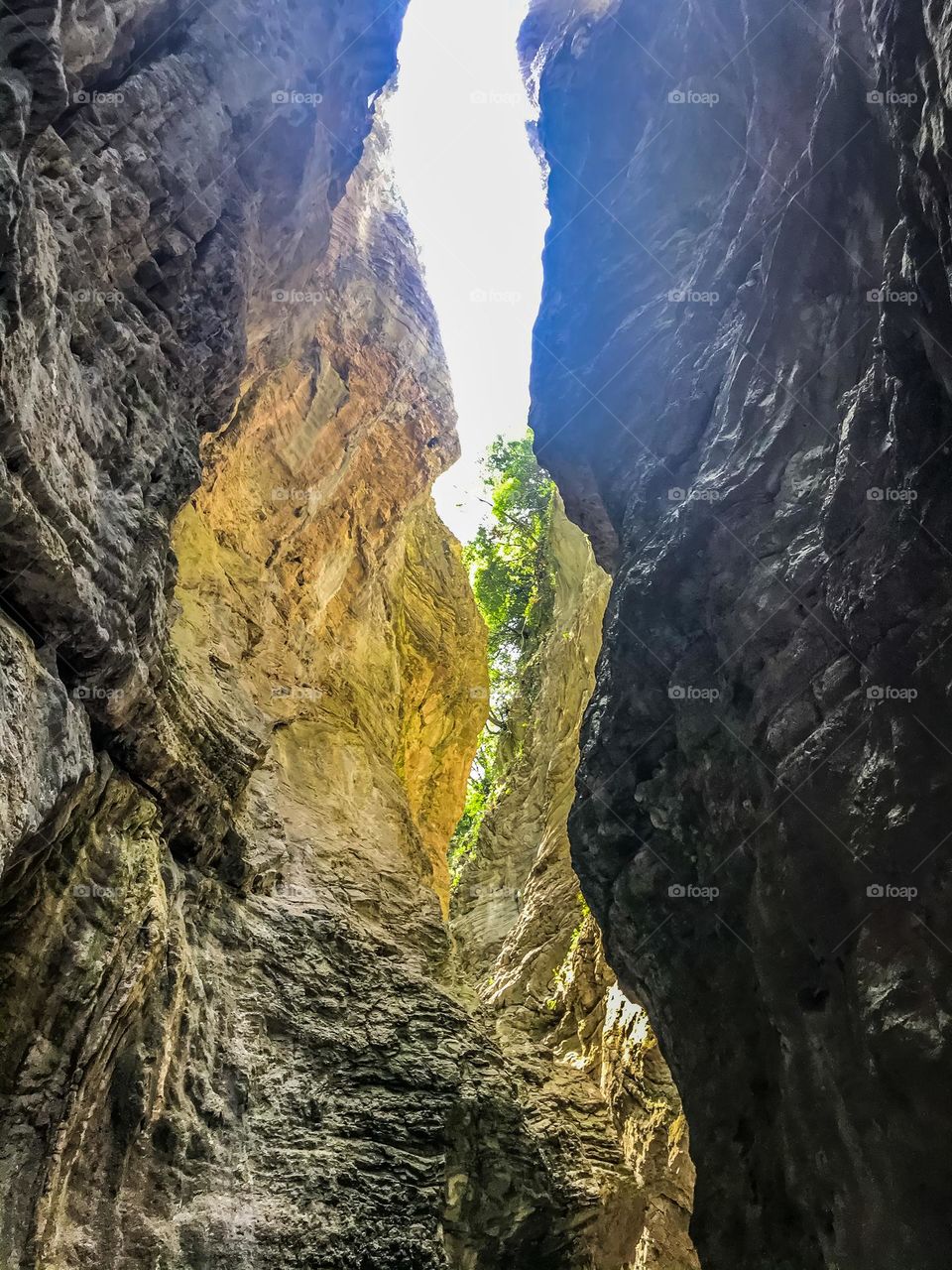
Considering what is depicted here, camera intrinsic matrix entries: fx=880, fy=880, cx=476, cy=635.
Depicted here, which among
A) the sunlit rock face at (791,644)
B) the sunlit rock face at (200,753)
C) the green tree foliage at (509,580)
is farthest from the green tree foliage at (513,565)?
the sunlit rock face at (791,644)

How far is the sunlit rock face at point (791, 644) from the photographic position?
5148 mm

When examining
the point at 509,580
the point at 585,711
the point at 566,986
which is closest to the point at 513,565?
the point at 509,580

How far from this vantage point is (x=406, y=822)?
13.7 meters

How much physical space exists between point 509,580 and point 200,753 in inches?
748

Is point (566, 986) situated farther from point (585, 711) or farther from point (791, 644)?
point (791, 644)

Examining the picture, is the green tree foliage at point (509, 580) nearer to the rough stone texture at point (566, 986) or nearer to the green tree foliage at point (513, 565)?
the green tree foliage at point (513, 565)

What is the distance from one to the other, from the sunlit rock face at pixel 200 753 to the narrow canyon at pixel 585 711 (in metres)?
0.04

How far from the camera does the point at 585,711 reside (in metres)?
9.34

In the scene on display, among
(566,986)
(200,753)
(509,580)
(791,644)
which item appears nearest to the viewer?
(791,644)

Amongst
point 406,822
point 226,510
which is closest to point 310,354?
point 226,510

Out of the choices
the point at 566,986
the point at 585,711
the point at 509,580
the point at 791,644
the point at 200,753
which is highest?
the point at 509,580

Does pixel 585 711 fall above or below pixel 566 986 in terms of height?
above

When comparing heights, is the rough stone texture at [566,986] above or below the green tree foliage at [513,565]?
below

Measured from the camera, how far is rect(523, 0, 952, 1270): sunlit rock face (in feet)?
16.9
